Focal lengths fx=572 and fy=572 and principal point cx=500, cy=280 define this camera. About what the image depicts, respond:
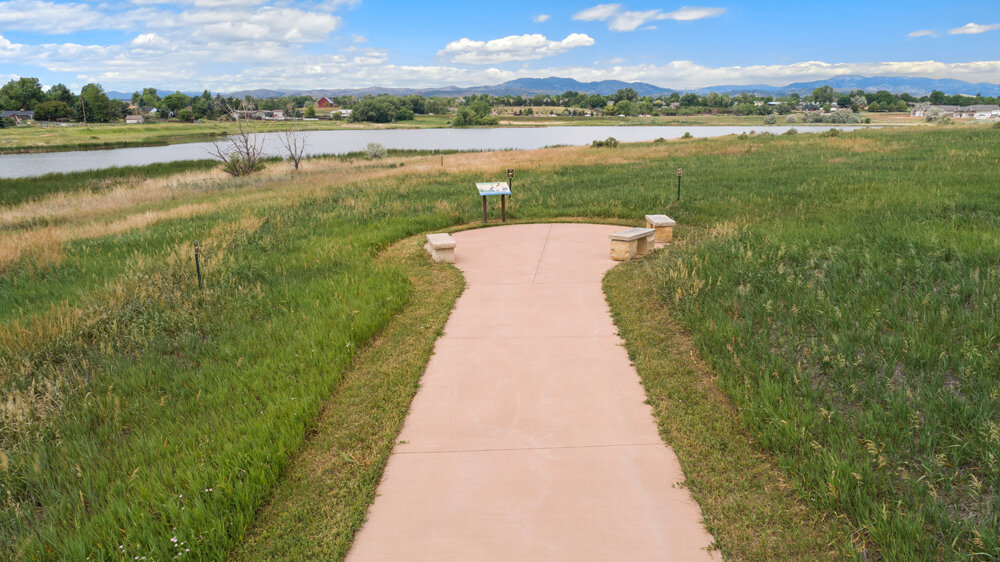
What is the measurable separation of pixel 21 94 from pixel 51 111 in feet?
67.3

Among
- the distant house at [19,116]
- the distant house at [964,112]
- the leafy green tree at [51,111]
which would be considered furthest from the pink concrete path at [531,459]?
the leafy green tree at [51,111]

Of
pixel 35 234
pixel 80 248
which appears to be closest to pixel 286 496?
pixel 80 248

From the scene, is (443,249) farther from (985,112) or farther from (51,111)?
(51,111)

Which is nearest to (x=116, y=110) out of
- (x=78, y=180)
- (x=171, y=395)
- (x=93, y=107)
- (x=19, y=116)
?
(x=93, y=107)

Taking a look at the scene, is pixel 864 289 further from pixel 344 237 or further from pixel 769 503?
pixel 344 237

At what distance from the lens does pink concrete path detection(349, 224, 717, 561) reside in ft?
12.0

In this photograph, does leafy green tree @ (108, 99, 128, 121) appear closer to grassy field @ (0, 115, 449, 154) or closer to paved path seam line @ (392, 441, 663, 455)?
grassy field @ (0, 115, 449, 154)

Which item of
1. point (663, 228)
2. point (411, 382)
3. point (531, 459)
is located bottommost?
point (531, 459)

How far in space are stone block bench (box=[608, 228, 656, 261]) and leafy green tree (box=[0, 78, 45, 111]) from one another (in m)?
153

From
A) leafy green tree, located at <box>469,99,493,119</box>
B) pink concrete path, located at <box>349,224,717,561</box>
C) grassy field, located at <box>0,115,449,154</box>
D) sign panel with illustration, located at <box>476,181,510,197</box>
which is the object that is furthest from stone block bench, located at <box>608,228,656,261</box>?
leafy green tree, located at <box>469,99,493,119</box>

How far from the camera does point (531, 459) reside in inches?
180

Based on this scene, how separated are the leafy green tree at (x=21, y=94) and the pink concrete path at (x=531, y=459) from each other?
15456cm

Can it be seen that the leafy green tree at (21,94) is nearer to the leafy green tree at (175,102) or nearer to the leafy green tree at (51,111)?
the leafy green tree at (51,111)

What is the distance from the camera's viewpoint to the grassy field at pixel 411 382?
12.3ft
